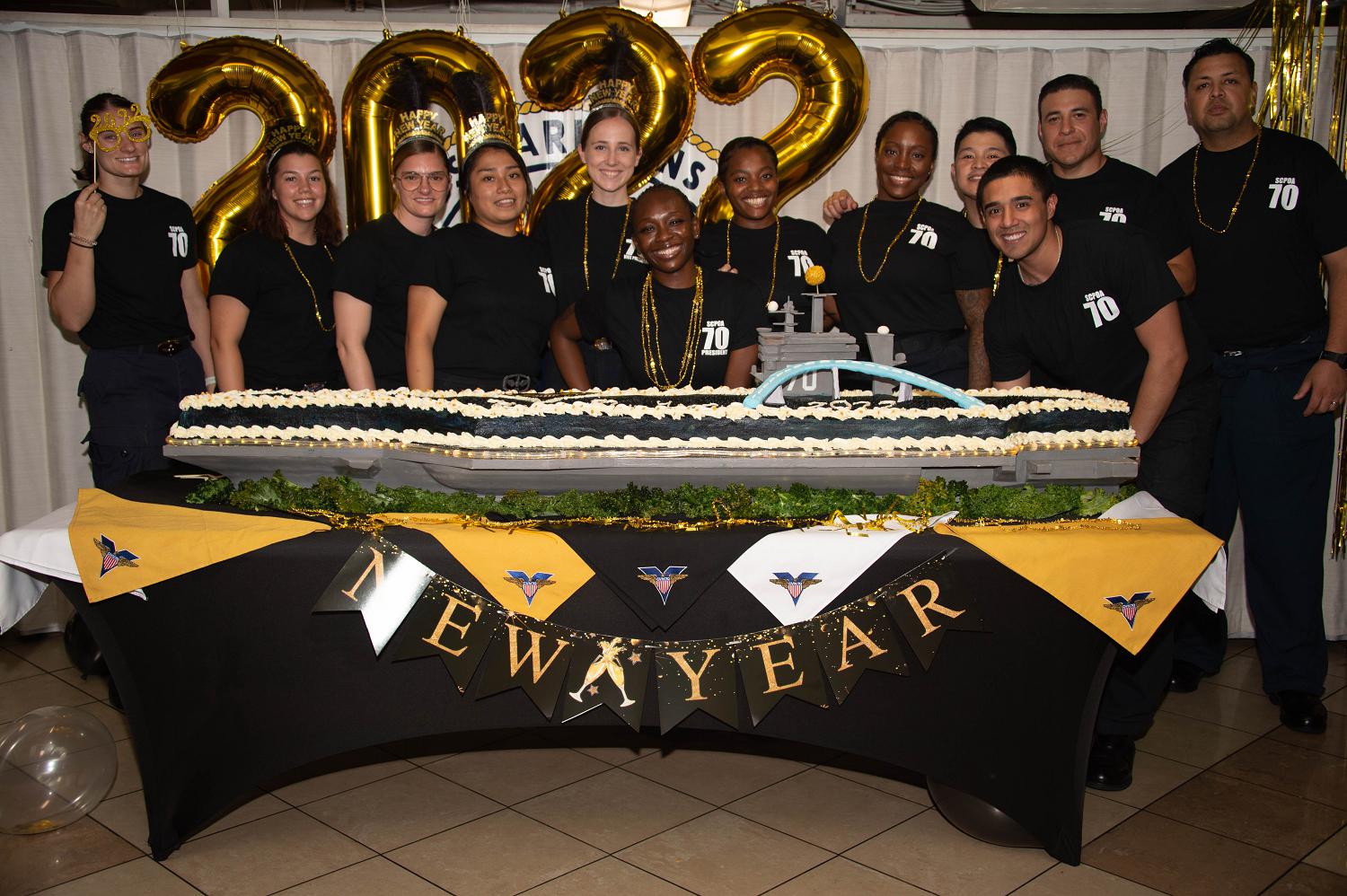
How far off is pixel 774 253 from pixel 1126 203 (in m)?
1.29

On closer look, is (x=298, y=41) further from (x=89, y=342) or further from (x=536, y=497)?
(x=536, y=497)

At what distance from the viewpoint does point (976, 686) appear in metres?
2.56

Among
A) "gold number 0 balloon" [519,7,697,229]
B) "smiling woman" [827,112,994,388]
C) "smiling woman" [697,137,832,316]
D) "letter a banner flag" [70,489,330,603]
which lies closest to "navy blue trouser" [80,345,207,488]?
"letter a banner flag" [70,489,330,603]

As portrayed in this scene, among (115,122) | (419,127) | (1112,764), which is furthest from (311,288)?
(1112,764)

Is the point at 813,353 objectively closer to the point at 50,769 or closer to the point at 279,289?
the point at 279,289

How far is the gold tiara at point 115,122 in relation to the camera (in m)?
3.90

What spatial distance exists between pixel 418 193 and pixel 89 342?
4.62 feet

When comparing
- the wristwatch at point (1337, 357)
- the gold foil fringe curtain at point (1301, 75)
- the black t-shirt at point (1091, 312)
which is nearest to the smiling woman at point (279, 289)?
Result: the black t-shirt at point (1091, 312)

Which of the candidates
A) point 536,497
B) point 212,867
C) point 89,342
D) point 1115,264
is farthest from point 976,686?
point 89,342

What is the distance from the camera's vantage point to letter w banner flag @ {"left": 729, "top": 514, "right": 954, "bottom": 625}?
245 centimetres

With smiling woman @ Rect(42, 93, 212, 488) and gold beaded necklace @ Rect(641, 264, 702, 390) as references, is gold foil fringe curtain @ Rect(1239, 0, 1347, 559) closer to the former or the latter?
gold beaded necklace @ Rect(641, 264, 702, 390)

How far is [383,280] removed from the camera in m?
3.99

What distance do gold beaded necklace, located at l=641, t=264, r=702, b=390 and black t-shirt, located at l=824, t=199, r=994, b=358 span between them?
2.29 ft

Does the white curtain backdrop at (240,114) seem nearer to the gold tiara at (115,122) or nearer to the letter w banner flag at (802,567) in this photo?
the gold tiara at (115,122)
